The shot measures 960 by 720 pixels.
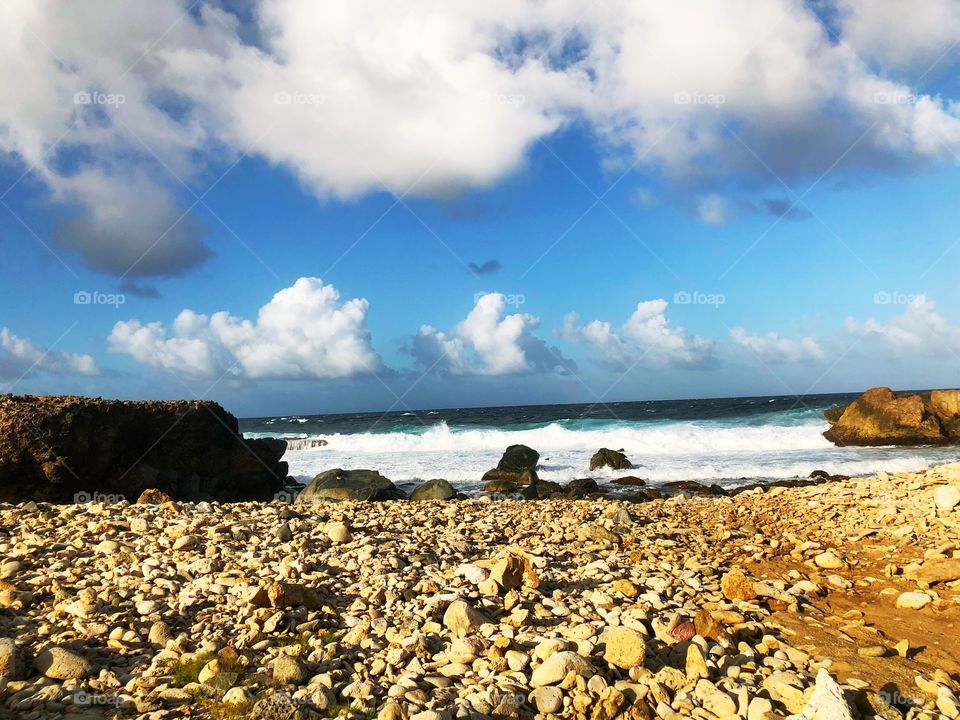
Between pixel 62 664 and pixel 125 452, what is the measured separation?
11234 mm

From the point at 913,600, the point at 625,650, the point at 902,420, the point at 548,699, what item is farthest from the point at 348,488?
the point at 902,420

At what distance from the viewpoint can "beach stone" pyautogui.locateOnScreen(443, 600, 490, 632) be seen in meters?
4.56

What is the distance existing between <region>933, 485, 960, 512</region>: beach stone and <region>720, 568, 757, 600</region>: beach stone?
4.32 metres

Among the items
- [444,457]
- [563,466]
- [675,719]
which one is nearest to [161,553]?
[675,719]

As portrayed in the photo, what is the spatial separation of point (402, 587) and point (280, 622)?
3.77 ft

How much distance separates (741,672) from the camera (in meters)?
4.07

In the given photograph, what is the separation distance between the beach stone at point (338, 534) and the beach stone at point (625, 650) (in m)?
3.64

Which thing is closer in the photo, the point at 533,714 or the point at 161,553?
the point at 533,714

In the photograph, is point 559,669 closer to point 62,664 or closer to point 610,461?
point 62,664

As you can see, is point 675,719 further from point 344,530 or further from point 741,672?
point 344,530

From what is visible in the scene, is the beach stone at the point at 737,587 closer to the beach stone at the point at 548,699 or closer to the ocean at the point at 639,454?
the beach stone at the point at 548,699

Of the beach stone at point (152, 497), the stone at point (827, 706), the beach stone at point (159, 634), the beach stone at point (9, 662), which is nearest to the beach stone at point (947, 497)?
the stone at point (827, 706)

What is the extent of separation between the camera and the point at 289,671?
3746 millimetres

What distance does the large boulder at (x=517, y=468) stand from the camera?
2005 centimetres
